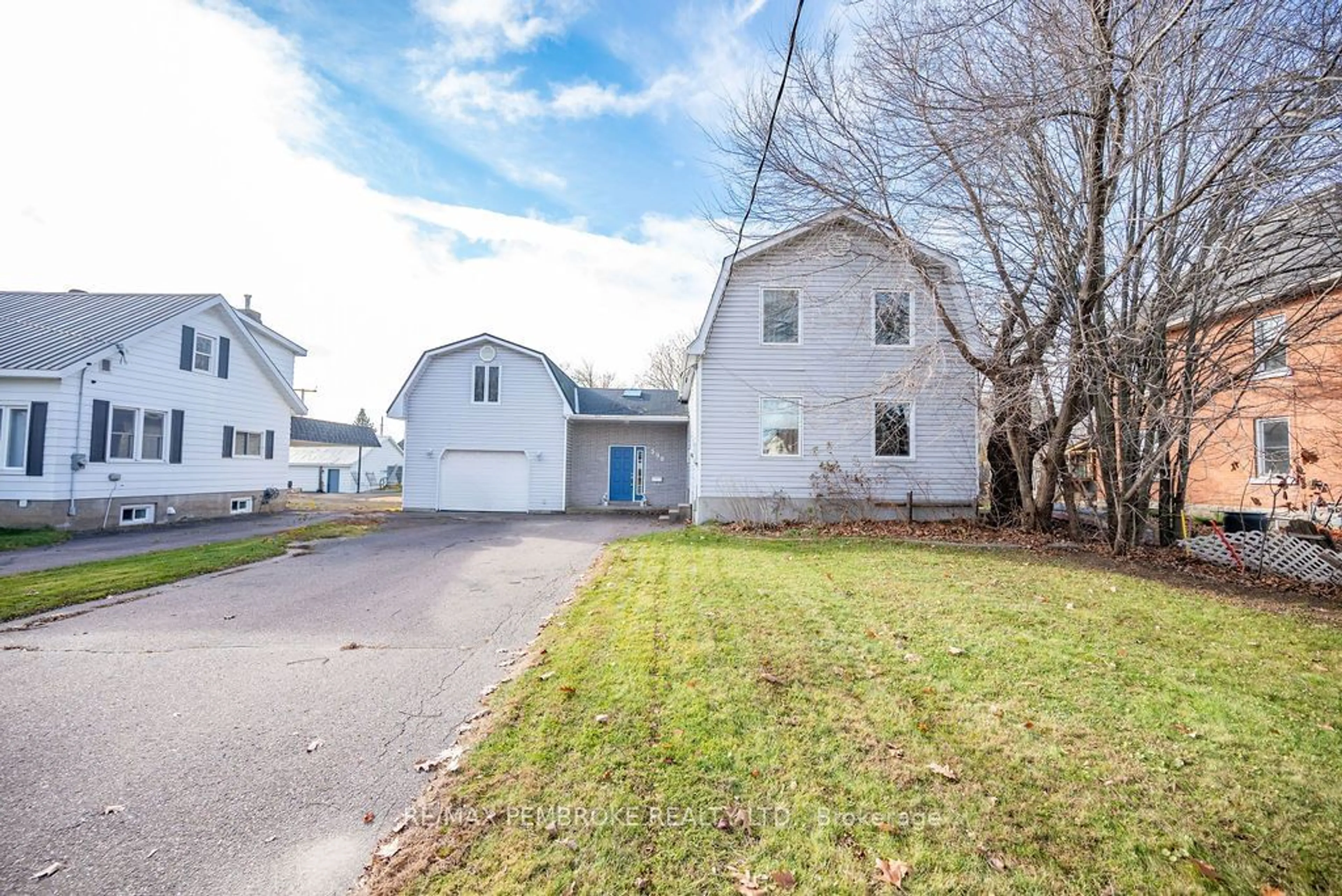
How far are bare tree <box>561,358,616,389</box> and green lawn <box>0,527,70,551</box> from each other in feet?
102

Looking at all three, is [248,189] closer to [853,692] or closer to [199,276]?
[853,692]

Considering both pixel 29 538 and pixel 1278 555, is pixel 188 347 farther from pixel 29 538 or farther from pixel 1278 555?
pixel 1278 555

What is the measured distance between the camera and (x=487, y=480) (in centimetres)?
1852

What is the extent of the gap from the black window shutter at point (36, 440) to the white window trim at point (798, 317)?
52.8 ft

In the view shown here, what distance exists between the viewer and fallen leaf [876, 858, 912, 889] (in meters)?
2.14

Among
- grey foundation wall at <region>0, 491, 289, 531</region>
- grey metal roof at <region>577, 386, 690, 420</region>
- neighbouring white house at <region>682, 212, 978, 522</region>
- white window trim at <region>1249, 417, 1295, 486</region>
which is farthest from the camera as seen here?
grey metal roof at <region>577, 386, 690, 420</region>

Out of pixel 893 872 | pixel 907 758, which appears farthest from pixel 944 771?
pixel 893 872

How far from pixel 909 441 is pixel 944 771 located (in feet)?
37.9

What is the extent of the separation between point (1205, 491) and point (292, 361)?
1233 inches

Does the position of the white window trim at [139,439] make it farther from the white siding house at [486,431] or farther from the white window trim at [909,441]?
the white window trim at [909,441]

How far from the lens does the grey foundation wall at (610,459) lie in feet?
64.1

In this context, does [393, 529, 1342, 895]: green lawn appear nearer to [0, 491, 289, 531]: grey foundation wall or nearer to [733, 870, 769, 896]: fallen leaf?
[733, 870, 769, 896]: fallen leaf

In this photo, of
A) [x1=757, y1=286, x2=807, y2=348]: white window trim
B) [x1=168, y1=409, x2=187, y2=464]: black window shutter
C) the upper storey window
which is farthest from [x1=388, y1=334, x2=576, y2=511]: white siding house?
the upper storey window

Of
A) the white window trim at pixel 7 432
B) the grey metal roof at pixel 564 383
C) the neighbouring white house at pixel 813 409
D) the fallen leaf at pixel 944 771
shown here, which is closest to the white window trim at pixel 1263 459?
the neighbouring white house at pixel 813 409
